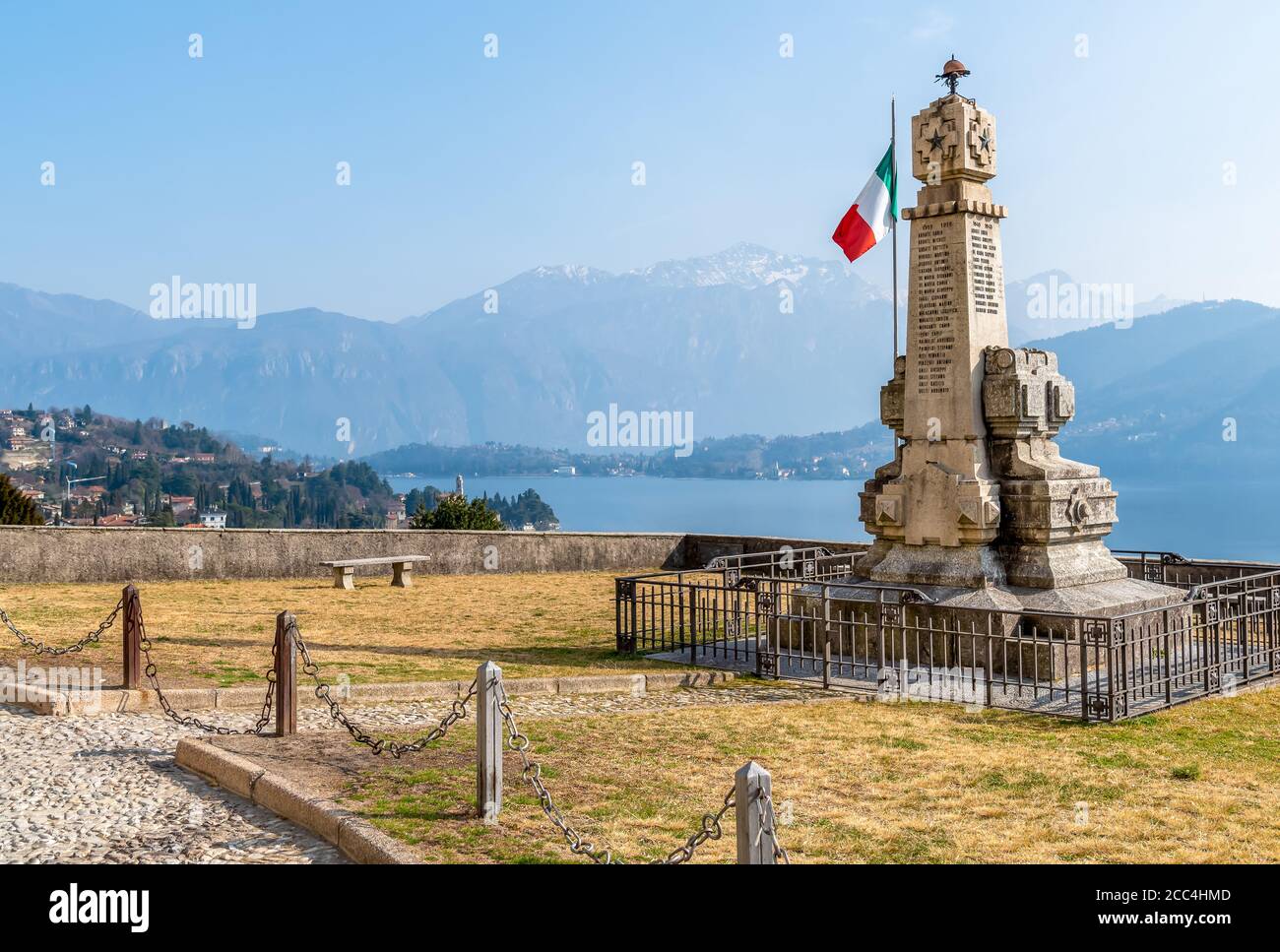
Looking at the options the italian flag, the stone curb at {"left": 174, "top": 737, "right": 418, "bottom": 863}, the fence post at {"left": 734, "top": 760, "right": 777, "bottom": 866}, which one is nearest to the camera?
the fence post at {"left": 734, "top": 760, "right": 777, "bottom": 866}

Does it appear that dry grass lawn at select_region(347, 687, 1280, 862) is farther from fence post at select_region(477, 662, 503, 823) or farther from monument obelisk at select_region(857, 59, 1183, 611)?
monument obelisk at select_region(857, 59, 1183, 611)

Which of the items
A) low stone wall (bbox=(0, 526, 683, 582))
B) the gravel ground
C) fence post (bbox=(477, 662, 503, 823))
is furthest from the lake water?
fence post (bbox=(477, 662, 503, 823))

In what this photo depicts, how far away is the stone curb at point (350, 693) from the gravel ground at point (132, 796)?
24 centimetres

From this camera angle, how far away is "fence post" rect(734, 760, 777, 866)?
14.3 feet

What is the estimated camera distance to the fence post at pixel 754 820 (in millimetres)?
4359

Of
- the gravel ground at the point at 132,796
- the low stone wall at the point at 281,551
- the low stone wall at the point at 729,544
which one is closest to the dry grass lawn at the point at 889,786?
the gravel ground at the point at 132,796

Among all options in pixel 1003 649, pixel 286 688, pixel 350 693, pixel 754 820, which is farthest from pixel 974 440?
pixel 754 820

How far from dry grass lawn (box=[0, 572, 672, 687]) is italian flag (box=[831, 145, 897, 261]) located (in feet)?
22.2

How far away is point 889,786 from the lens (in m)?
7.61

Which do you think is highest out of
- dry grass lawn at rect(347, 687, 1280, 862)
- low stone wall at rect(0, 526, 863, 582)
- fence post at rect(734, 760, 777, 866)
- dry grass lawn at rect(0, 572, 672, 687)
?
low stone wall at rect(0, 526, 863, 582)

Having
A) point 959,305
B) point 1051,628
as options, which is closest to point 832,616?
point 1051,628

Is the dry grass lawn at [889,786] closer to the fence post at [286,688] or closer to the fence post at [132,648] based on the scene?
the fence post at [286,688]

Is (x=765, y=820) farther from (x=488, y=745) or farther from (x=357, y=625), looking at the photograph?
(x=357, y=625)
